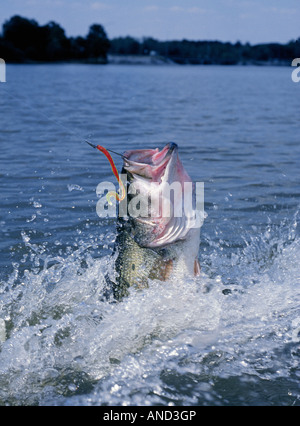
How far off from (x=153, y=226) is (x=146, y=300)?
68 centimetres

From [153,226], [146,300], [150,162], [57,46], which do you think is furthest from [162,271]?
[57,46]

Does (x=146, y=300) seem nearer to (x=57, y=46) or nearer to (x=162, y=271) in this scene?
(x=162, y=271)

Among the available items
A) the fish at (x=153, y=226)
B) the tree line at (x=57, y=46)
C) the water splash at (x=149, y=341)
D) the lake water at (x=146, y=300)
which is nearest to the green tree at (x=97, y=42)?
the tree line at (x=57, y=46)

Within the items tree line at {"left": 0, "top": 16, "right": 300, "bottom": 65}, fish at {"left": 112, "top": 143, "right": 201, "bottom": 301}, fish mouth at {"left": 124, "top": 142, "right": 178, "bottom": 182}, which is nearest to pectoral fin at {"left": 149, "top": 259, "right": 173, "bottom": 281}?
fish at {"left": 112, "top": 143, "right": 201, "bottom": 301}

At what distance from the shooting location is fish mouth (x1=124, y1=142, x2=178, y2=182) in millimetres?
4227

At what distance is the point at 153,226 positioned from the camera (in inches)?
172

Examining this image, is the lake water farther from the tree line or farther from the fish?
the tree line

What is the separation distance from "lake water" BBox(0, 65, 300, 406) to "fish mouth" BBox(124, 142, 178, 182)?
0.95 m

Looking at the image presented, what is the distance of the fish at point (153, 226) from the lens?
426 centimetres

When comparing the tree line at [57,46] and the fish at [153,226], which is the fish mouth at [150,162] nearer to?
the fish at [153,226]

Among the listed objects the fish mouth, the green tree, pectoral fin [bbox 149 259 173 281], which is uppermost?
the green tree
